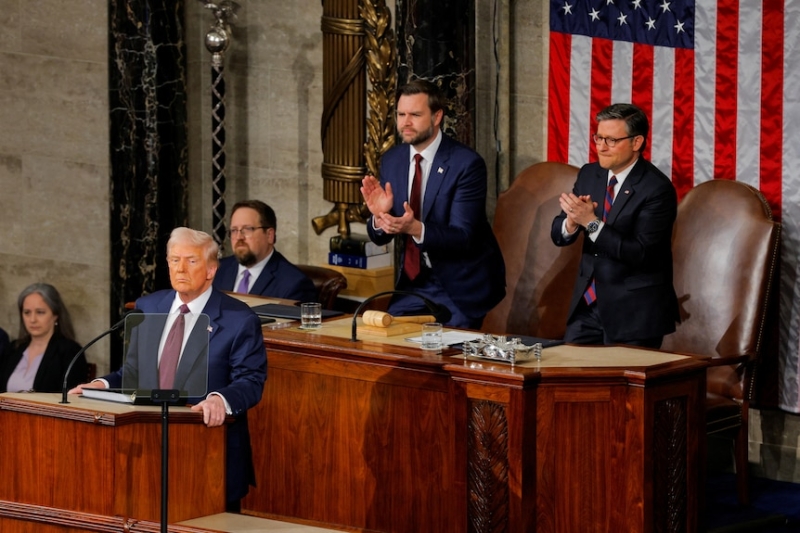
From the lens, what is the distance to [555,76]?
27.8 ft

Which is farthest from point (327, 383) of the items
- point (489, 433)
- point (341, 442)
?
point (489, 433)

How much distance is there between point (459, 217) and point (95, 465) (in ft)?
8.82

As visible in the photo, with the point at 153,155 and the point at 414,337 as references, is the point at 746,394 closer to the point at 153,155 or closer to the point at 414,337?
the point at 414,337

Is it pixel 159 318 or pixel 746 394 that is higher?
pixel 159 318

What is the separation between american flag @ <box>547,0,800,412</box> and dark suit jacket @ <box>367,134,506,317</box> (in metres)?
1.51

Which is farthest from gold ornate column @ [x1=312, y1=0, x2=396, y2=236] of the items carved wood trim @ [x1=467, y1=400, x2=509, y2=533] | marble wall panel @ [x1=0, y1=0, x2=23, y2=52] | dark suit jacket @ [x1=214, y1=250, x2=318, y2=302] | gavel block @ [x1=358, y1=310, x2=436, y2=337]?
carved wood trim @ [x1=467, y1=400, x2=509, y2=533]

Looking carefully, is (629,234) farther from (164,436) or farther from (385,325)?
(164,436)

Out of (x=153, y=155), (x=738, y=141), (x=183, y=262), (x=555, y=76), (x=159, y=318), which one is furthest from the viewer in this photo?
(x=153, y=155)

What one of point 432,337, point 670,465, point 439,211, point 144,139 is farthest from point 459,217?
Answer: point 144,139

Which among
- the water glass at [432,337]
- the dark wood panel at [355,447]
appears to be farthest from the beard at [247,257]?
the water glass at [432,337]

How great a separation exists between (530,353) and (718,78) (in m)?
2.78

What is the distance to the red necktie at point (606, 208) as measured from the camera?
22.0 ft

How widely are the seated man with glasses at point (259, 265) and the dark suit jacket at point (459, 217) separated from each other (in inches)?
38.1

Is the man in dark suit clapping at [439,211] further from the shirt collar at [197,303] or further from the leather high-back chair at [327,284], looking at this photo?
the shirt collar at [197,303]
